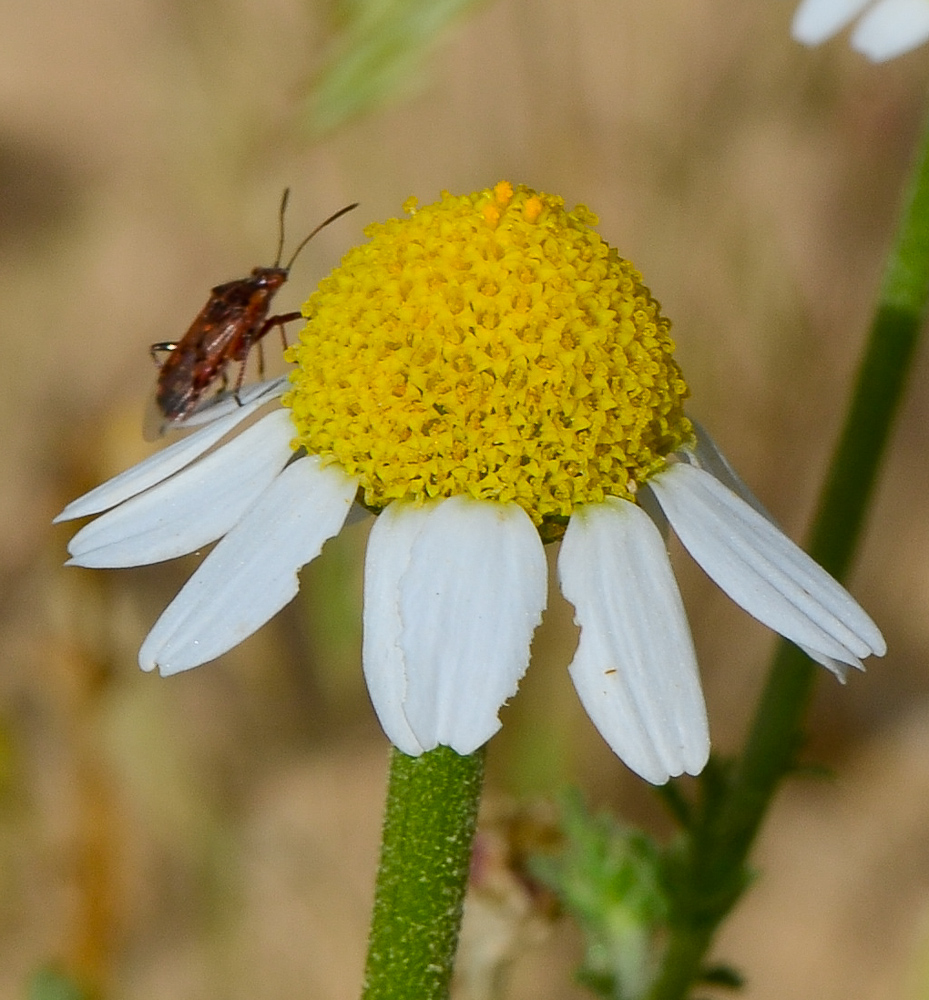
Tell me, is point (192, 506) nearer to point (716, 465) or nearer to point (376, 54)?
point (716, 465)

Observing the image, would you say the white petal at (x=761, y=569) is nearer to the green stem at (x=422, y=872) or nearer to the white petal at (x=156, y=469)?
the green stem at (x=422, y=872)

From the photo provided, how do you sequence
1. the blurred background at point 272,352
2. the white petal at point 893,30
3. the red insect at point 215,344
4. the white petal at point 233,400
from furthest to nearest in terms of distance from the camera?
the blurred background at point 272,352, the white petal at point 893,30, the red insect at point 215,344, the white petal at point 233,400

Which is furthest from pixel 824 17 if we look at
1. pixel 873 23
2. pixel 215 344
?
pixel 215 344

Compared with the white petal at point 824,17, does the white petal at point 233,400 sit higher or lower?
lower

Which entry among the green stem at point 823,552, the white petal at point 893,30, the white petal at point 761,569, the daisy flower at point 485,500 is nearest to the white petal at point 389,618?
the daisy flower at point 485,500

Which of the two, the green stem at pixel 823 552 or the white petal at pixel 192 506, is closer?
the white petal at pixel 192 506

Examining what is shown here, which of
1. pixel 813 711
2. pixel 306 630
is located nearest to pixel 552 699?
pixel 306 630

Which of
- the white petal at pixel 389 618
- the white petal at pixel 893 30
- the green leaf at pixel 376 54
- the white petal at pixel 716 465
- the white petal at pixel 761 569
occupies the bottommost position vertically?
the white petal at pixel 389 618
